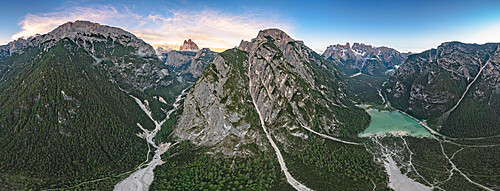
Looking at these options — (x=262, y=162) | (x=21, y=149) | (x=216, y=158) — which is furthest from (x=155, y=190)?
(x=21, y=149)

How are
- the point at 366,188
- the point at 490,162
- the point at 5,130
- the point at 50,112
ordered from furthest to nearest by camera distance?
the point at 50,112
the point at 5,130
the point at 490,162
the point at 366,188

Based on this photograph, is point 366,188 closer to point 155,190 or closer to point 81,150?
point 155,190

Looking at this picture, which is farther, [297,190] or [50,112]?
[50,112]

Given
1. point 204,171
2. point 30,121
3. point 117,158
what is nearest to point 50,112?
point 30,121

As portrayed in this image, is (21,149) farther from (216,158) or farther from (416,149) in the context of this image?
(416,149)

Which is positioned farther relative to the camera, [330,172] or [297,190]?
[330,172]

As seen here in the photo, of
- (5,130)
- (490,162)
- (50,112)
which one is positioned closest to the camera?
(490,162)

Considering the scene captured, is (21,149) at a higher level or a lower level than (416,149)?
higher

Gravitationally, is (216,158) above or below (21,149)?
below

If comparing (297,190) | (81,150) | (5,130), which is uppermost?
(5,130)
